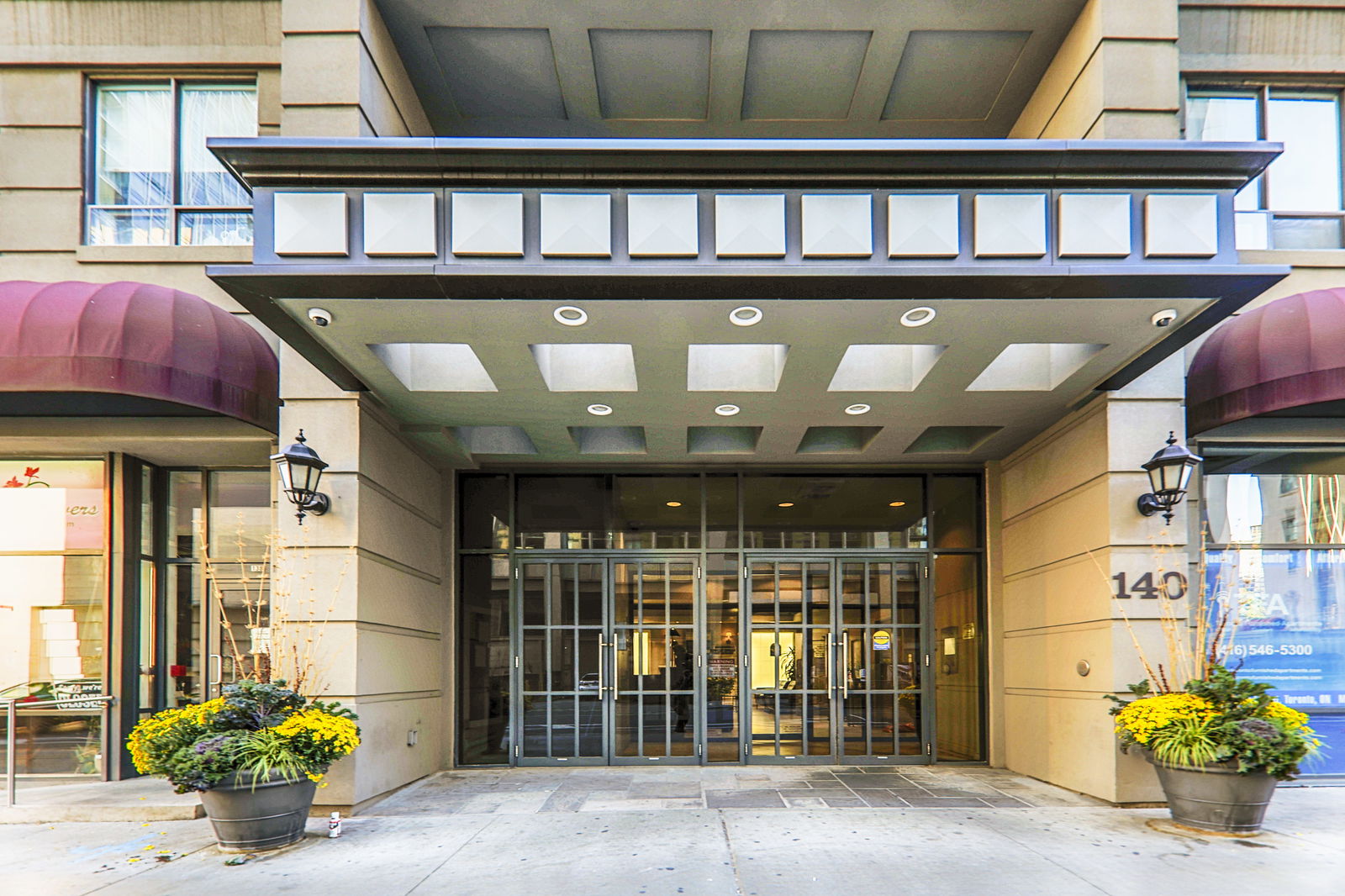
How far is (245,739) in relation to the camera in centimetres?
678

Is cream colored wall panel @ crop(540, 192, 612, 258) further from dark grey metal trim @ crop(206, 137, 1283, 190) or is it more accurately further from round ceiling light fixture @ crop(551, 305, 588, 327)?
round ceiling light fixture @ crop(551, 305, 588, 327)

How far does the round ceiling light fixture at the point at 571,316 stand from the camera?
6613 millimetres

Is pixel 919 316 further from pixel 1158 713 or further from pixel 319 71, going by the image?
pixel 319 71

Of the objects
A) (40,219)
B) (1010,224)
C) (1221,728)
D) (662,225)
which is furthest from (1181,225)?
(40,219)

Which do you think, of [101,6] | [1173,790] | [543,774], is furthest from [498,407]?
[1173,790]

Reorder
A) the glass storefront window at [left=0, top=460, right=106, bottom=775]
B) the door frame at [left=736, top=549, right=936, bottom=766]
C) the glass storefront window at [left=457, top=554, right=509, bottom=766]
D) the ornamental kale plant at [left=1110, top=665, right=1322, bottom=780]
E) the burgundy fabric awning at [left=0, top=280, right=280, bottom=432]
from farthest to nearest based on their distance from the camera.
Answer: the glass storefront window at [left=457, top=554, right=509, bottom=766]
the door frame at [left=736, top=549, right=936, bottom=766]
the glass storefront window at [left=0, top=460, right=106, bottom=775]
the burgundy fabric awning at [left=0, top=280, right=280, bottom=432]
the ornamental kale plant at [left=1110, top=665, right=1322, bottom=780]

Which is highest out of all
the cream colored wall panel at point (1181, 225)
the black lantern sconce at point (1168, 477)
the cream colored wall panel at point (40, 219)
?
the cream colored wall panel at point (40, 219)

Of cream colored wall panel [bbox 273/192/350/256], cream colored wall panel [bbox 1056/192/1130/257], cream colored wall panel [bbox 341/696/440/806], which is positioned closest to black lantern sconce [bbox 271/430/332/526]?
cream colored wall panel [bbox 341/696/440/806]

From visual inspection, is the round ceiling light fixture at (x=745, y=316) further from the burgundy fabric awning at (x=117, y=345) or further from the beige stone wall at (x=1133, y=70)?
the burgundy fabric awning at (x=117, y=345)

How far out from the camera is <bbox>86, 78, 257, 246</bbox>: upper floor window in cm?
959

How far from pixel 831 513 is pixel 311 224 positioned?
24.3 ft

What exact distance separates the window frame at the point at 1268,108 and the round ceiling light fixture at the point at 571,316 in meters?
6.96

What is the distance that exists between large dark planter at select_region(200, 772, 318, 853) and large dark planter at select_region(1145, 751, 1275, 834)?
22.9 feet

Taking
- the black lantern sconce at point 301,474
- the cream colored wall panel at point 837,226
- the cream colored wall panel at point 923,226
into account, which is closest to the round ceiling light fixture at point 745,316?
the cream colored wall panel at point 837,226
